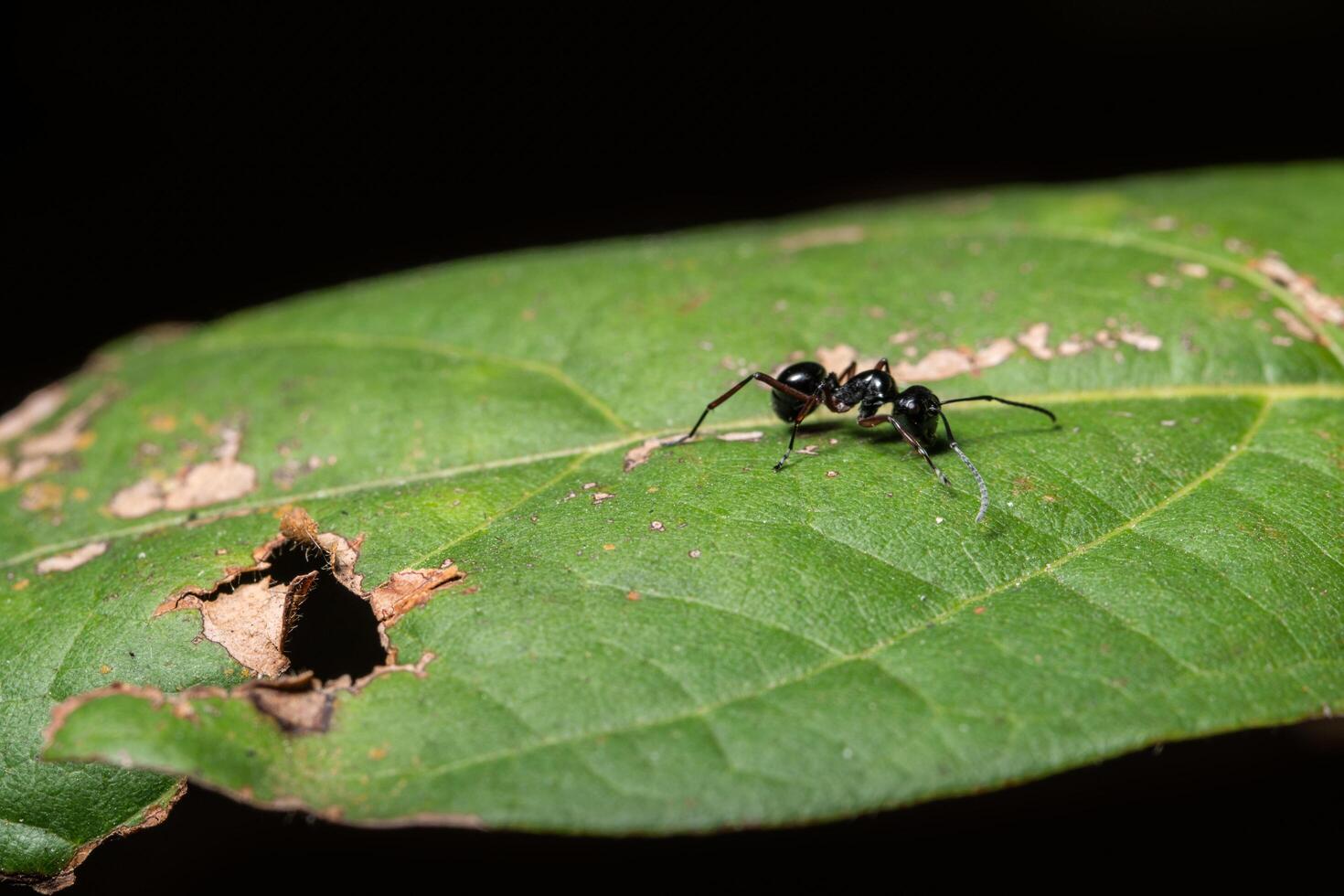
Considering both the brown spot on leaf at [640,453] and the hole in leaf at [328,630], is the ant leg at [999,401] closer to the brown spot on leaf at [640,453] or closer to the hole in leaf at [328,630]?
the brown spot on leaf at [640,453]

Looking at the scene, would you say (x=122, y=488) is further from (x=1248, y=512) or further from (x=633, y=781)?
(x=1248, y=512)

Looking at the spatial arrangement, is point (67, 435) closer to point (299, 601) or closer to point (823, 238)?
point (299, 601)

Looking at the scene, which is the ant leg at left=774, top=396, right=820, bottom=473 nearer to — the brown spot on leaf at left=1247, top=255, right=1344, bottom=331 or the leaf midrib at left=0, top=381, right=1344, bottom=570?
the leaf midrib at left=0, top=381, right=1344, bottom=570

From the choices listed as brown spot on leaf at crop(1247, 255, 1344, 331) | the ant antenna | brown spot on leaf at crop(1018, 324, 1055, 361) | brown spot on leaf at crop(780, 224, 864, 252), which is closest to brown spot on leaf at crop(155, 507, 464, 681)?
the ant antenna

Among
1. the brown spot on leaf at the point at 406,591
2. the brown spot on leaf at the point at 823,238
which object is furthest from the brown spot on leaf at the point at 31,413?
the brown spot on leaf at the point at 823,238

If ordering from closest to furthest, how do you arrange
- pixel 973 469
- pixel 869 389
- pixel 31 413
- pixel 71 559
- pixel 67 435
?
pixel 973 469 < pixel 71 559 < pixel 869 389 < pixel 67 435 < pixel 31 413

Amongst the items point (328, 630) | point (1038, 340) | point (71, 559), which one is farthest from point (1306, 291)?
point (71, 559)

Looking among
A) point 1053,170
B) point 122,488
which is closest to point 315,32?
point 122,488

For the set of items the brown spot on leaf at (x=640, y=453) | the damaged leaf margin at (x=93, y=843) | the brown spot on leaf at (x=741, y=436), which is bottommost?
the damaged leaf margin at (x=93, y=843)
